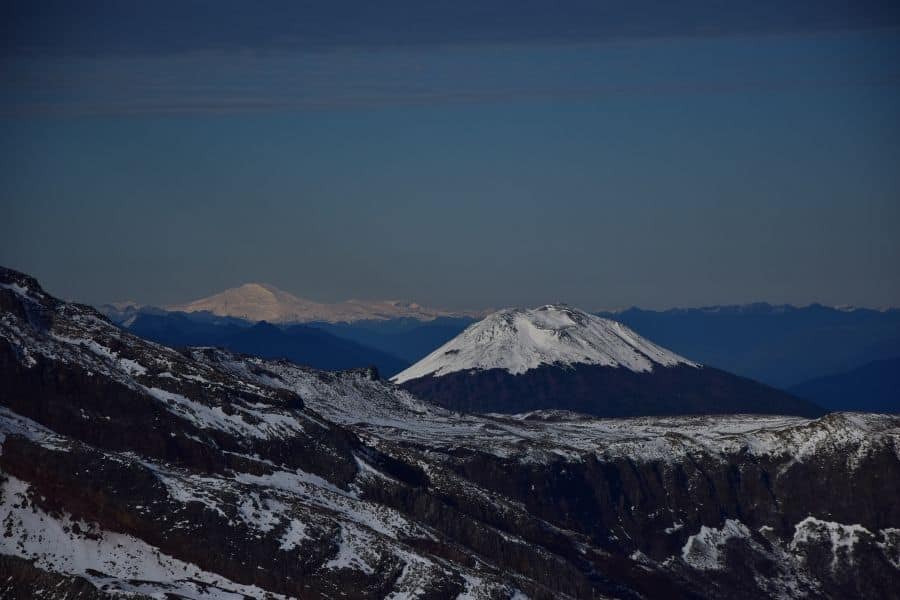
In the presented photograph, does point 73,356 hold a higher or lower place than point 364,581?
higher

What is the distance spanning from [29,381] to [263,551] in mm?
42413

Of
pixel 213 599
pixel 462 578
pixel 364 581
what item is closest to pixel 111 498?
pixel 213 599

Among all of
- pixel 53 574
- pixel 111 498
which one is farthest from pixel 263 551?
pixel 53 574

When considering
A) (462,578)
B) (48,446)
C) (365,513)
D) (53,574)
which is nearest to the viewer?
(53,574)

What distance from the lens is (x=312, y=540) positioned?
176 m

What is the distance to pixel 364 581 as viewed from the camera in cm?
17350

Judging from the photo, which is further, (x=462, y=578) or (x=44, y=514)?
(x=462, y=578)

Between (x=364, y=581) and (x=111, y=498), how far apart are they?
106 feet

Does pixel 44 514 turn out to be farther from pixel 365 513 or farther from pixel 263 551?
pixel 365 513

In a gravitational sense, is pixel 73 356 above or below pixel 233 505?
above

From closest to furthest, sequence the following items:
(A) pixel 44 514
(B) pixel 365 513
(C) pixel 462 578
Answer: (A) pixel 44 514
(C) pixel 462 578
(B) pixel 365 513

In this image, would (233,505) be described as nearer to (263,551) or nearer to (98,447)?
(263,551)

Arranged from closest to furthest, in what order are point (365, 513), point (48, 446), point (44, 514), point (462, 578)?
point (44, 514) → point (48, 446) → point (462, 578) → point (365, 513)

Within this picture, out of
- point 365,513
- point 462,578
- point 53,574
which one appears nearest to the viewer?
point 53,574
